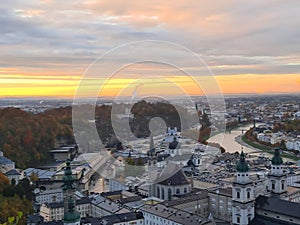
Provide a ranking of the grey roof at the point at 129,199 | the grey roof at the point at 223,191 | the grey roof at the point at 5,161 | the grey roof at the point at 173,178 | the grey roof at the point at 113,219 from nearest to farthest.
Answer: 1. the grey roof at the point at 113,219
2. the grey roof at the point at 223,191
3. the grey roof at the point at 129,199
4. the grey roof at the point at 173,178
5. the grey roof at the point at 5,161

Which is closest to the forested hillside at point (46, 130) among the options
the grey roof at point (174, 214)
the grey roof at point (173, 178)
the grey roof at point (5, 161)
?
the grey roof at point (5, 161)

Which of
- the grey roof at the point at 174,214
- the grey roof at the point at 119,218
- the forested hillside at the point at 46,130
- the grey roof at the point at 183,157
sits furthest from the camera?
the forested hillside at the point at 46,130

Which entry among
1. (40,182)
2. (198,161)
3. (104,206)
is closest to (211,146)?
(198,161)

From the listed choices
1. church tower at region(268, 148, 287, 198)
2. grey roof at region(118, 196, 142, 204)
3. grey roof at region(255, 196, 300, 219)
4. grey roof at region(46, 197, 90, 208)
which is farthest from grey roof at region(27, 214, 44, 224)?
church tower at region(268, 148, 287, 198)

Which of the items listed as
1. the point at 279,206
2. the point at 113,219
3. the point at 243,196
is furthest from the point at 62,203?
the point at 279,206

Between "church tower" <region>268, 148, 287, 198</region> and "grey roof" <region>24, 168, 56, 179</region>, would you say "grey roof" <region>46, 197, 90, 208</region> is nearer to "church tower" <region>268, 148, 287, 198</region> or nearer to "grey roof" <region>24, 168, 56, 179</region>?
"grey roof" <region>24, 168, 56, 179</region>

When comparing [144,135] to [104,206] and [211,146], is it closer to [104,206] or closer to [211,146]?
[211,146]

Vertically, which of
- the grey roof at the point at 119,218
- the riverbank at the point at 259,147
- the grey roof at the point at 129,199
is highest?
the grey roof at the point at 119,218

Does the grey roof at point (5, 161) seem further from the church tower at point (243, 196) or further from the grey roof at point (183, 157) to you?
the church tower at point (243, 196)
